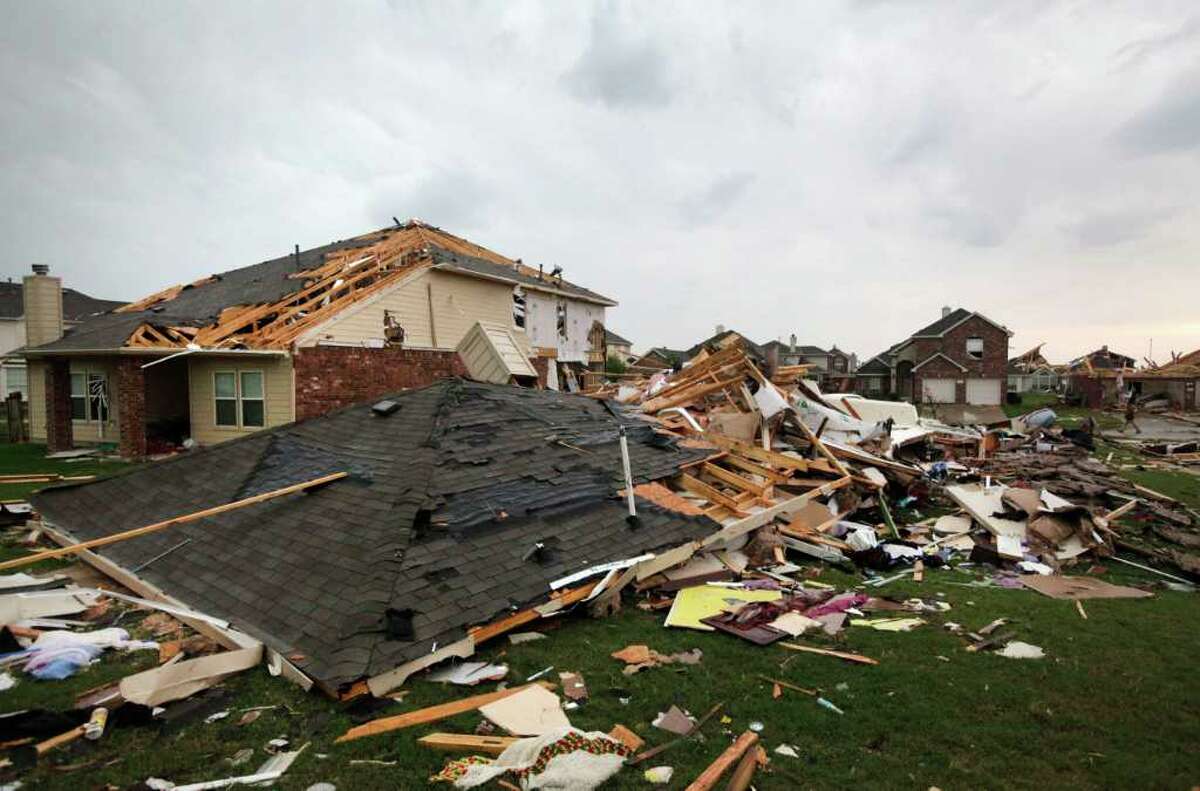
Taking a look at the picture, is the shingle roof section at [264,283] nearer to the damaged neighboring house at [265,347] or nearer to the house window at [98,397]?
the damaged neighboring house at [265,347]

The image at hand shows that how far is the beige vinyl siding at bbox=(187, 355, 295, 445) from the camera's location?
17.4m

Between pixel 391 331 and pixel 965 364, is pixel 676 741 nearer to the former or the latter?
pixel 391 331

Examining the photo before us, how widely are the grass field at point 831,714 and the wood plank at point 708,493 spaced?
2.66 metres

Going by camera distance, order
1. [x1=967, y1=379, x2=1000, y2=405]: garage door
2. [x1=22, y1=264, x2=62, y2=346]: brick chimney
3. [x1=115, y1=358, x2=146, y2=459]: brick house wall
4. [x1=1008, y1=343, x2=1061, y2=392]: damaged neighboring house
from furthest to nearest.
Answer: [x1=1008, y1=343, x2=1061, y2=392]: damaged neighboring house
[x1=967, y1=379, x2=1000, y2=405]: garage door
[x1=22, y1=264, x2=62, y2=346]: brick chimney
[x1=115, y1=358, x2=146, y2=459]: brick house wall

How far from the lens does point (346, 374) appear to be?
18.1 metres

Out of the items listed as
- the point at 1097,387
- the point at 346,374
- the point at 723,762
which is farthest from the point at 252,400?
the point at 1097,387

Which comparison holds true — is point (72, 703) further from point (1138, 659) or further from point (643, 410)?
point (643, 410)

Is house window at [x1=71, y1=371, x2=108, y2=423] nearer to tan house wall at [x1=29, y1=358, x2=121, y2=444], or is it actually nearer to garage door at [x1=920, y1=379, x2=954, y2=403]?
tan house wall at [x1=29, y1=358, x2=121, y2=444]

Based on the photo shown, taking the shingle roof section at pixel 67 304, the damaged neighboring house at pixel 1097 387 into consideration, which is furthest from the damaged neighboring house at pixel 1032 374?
the shingle roof section at pixel 67 304

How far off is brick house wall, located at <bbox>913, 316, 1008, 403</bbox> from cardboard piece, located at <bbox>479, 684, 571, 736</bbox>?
161 feet

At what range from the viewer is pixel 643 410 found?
14242mm

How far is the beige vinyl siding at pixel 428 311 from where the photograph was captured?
19375 millimetres

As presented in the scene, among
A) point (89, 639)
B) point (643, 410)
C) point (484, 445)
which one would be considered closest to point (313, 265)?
point (643, 410)

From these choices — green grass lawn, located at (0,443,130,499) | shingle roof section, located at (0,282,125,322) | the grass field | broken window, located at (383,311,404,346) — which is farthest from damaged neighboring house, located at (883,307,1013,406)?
shingle roof section, located at (0,282,125,322)
